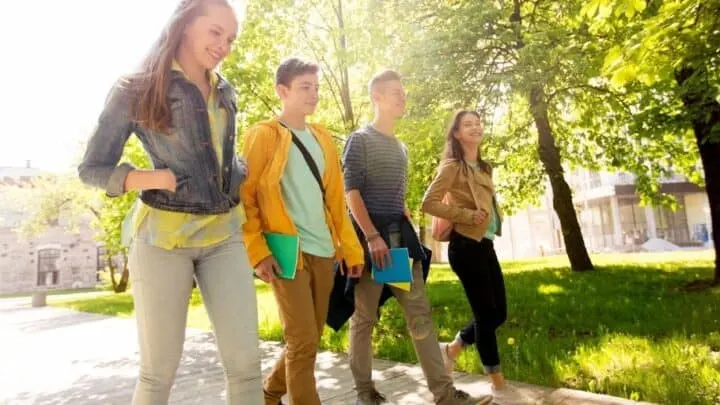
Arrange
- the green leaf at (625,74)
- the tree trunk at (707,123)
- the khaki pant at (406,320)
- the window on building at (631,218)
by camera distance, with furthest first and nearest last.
Answer: the window on building at (631,218), the tree trunk at (707,123), the green leaf at (625,74), the khaki pant at (406,320)

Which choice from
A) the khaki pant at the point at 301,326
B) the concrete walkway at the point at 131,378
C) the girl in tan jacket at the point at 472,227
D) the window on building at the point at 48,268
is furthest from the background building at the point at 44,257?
the khaki pant at the point at 301,326

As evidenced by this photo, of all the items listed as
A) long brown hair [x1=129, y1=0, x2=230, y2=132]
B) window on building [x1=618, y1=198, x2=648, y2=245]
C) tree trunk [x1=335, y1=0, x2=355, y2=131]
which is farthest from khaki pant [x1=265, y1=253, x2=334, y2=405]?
window on building [x1=618, y1=198, x2=648, y2=245]

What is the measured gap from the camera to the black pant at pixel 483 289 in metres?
3.54

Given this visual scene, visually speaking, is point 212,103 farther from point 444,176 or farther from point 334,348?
point 334,348

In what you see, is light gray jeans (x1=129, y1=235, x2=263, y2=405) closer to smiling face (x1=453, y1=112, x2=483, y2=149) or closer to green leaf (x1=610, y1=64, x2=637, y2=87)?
smiling face (x1=453, y1=112, x2=483, y2=149)

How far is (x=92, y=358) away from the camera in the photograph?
21.9 feet

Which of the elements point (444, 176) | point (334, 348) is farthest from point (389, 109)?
point (334, 348)

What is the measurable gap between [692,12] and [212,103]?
4.24 m

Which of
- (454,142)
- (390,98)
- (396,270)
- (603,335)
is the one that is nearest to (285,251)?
(396,270)

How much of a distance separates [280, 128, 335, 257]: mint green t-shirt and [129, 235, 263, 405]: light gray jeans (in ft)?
2.17

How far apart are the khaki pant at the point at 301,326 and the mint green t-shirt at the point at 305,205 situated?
83 millimetres

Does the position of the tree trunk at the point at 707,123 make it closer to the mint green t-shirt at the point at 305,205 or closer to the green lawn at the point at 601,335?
the green lawn at the point at 601,335

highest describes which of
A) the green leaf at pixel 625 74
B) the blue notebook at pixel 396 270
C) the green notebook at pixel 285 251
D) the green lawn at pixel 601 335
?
the green leaf at pixel 625 74

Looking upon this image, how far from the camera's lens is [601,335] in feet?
17.8
